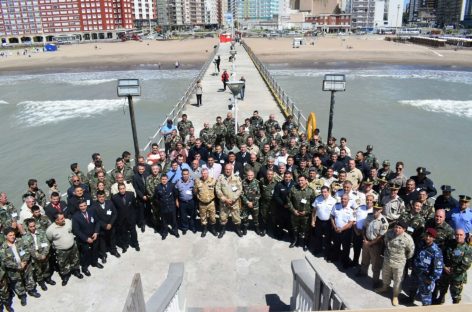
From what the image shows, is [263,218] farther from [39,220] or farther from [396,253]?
[39,220]

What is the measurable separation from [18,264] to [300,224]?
5.12m

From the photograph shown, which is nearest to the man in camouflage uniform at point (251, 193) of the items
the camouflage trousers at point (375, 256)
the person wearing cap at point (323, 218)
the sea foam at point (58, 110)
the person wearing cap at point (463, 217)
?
the person wearing cap at point (323, 218)

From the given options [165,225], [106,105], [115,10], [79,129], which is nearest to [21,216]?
[165,225]

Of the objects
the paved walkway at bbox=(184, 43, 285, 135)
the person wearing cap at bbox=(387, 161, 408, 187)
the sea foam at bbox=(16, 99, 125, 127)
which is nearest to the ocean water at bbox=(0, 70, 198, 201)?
the sea foam at bbox=(16, 99, 125, 127)

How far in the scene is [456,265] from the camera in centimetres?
593

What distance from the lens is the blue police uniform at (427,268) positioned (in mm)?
5891

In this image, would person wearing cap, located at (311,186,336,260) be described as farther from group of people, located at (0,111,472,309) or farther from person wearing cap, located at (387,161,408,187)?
person wearing cap, located at (387,161,408,187)

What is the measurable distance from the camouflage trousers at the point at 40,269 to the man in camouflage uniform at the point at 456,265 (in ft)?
21.8

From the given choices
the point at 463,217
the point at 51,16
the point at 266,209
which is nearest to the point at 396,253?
the point at 463,217

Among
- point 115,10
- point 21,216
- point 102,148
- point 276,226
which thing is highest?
point 115,10

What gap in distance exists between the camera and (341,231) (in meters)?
7.17

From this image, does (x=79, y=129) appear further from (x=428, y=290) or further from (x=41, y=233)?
(x=428, y=290)

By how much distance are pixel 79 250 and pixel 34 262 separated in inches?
31.2

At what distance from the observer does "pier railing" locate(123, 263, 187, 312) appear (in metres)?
3.95
